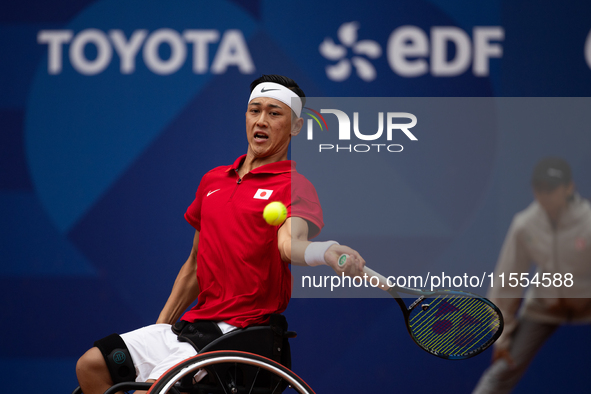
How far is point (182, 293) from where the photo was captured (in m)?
2.13

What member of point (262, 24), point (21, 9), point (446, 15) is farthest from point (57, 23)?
point (446, 15)

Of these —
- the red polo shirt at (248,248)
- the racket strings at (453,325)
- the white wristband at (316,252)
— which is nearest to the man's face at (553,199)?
the racket strings at (453,325)

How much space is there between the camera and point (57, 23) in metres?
3.10

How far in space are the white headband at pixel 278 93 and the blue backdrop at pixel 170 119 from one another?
0.94m

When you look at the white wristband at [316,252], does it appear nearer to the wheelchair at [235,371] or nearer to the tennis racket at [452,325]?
the wheelchair at [235,371]

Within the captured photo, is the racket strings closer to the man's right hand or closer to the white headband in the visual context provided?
the white headband

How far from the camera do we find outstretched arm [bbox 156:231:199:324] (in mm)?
2090

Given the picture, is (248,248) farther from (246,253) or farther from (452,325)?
(452,325)

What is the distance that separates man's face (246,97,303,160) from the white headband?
0.05 ft

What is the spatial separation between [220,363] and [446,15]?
86.8 inches

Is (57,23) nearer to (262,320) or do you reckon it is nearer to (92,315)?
(92,315)

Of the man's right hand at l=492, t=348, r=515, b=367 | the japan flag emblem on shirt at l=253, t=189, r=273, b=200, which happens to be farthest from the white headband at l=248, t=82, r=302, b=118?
Result: the man's right hand at l=492, t=348, r=515, b=367

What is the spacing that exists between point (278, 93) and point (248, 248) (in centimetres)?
60

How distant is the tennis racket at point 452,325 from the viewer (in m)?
1.86
